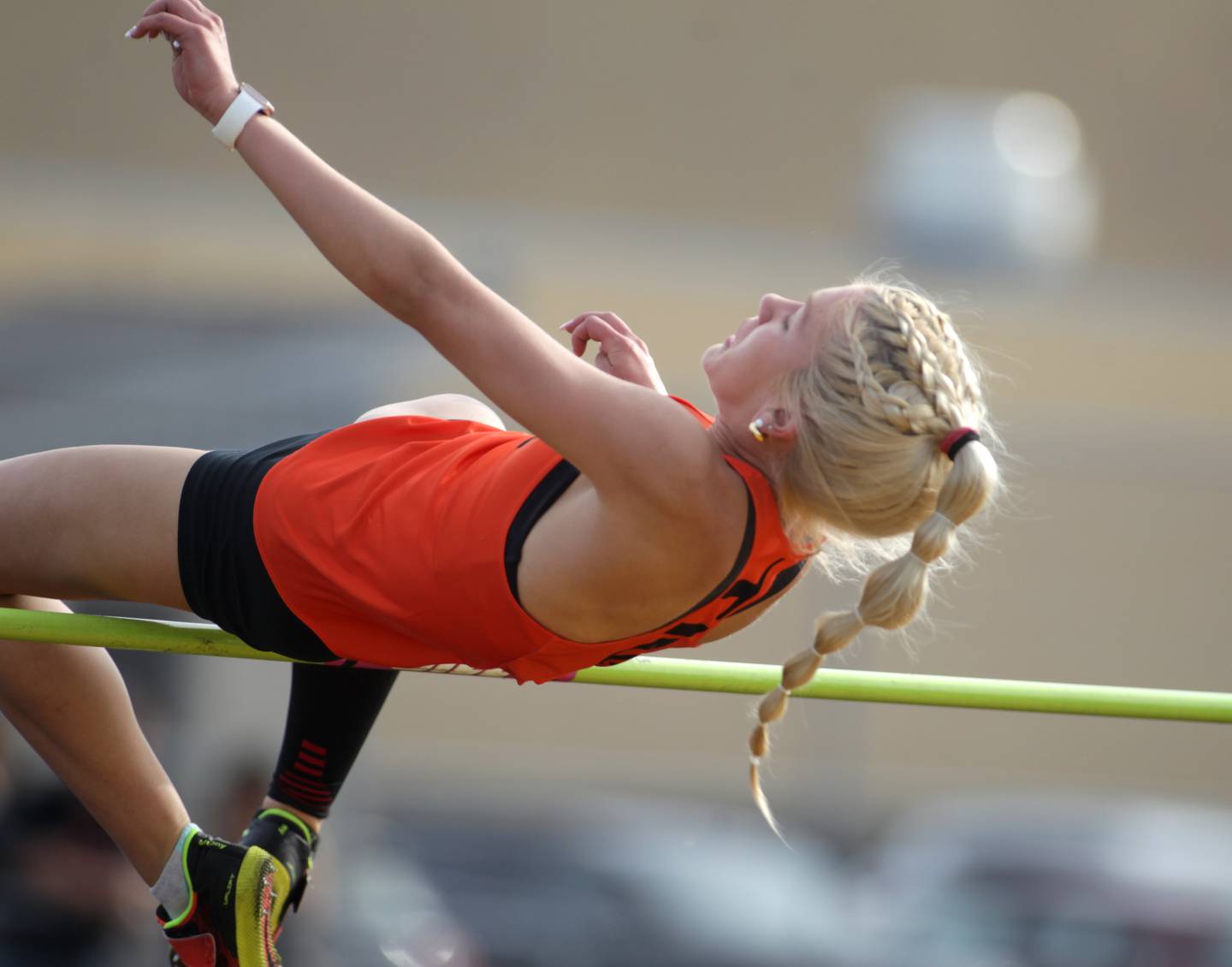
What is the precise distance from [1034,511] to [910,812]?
4.47ft

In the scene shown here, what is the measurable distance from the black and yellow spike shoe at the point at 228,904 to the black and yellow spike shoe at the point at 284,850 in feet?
0.07

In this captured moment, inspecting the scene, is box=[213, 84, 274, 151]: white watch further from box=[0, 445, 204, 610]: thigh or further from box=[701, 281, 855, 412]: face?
box=[701, 281, 855, 412]: face

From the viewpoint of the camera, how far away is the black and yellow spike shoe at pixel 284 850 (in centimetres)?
179

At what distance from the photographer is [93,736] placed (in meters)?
1.72

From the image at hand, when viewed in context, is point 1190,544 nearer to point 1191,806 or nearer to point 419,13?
point 1191,806

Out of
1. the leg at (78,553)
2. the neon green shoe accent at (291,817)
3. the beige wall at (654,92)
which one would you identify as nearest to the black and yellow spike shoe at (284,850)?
the neon green shoe accent at (291,817)

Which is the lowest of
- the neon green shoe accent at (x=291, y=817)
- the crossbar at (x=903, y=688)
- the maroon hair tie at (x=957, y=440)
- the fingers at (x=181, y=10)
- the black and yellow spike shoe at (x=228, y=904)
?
the black and yellow spike shoe at (x=228, y=904)

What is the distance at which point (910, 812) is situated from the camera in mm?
6102

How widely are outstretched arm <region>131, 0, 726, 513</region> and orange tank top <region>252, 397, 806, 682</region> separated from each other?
11cm

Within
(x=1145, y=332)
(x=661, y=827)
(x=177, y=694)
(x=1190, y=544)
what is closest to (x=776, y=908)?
(x=661, y=827)

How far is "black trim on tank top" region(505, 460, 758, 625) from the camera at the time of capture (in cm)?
140

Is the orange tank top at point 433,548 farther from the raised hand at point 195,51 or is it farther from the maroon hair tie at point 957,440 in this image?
the raised hand at point 195,51

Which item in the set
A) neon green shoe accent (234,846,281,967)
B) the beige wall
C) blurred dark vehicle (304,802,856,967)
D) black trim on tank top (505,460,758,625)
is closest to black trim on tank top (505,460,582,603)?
black trim on tank top (505,460,758,625)

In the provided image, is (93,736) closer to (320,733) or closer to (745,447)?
(320,733)
